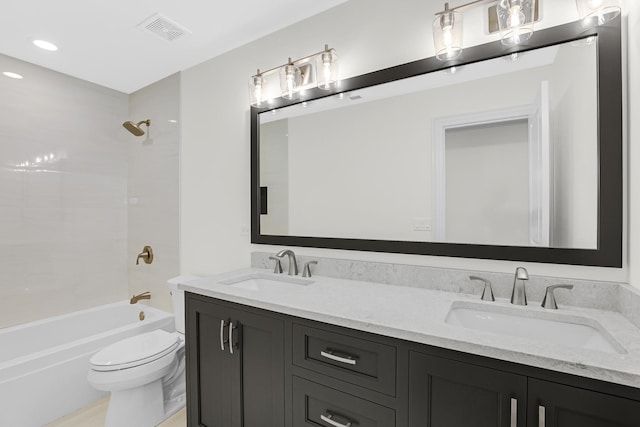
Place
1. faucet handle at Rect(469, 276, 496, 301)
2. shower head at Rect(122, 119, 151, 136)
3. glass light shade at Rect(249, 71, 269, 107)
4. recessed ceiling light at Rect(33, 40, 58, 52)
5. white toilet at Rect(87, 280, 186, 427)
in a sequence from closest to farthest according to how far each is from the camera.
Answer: faucet handle at Rect(469, 276, 496, 301) < white toilet at Rect(87, 280, 186, 427) < glass light shade at Rect(249, 71, 269, 107) < recessed ceiling light at Rect(33, 40, 58, 52) < shower head at Rect(122, 119, 151, 136)

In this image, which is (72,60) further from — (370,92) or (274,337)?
(274,337)

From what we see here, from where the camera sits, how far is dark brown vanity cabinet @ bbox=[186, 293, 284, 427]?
1.35 meters

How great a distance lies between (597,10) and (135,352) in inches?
105

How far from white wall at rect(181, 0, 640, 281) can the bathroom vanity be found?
0.40 meters

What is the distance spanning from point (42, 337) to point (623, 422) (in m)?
3.37

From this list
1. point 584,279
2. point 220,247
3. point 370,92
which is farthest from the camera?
point 220,247

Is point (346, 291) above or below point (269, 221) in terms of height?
below

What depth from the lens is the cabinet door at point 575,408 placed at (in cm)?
76

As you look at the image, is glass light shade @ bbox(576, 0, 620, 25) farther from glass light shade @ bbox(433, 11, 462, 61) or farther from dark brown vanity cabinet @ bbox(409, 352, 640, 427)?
dark brown vanity cabinet @ bbox(409, 352, 640, 427)

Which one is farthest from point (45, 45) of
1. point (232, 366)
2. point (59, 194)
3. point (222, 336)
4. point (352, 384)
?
point (352, 384)

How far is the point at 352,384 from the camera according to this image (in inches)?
44.7

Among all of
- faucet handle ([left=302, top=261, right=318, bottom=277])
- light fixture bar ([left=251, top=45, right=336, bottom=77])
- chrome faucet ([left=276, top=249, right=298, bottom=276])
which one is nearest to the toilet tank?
chrome faucet ([left=276, top=249, right=298, bottom=276])

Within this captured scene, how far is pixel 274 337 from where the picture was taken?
4.42 ft

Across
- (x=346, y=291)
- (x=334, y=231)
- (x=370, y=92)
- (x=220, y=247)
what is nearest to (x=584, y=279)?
(x=346, y=291)
